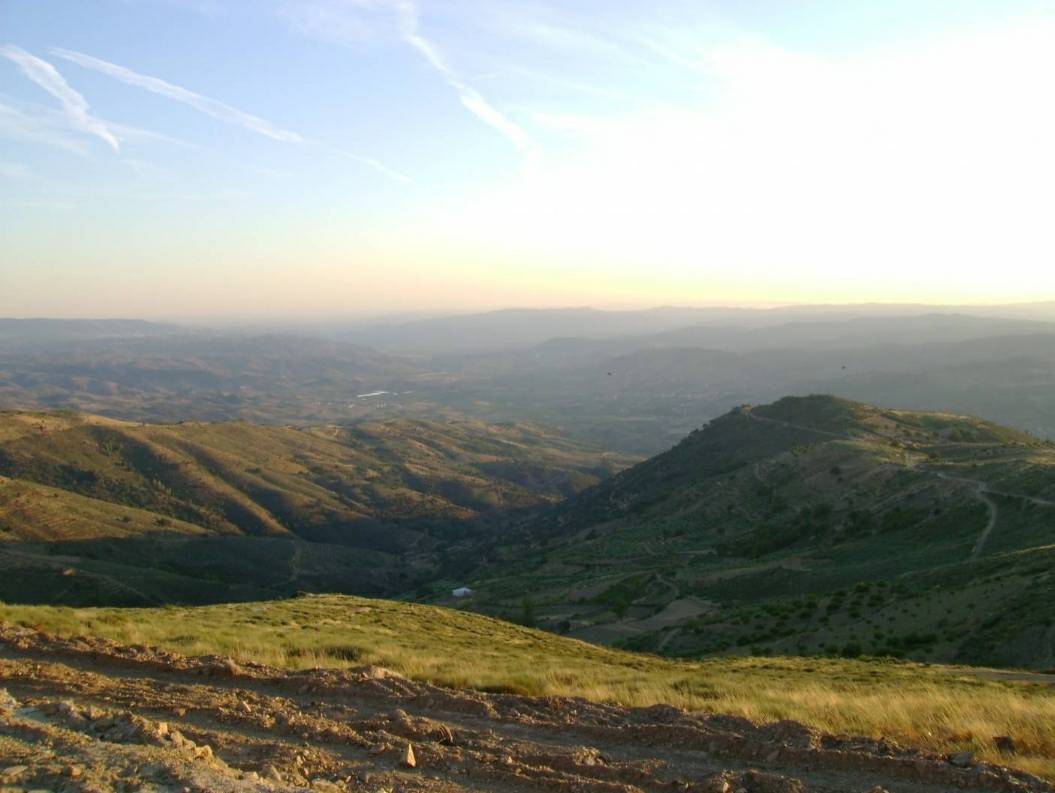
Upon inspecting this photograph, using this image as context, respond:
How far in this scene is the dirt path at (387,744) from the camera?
5945mm

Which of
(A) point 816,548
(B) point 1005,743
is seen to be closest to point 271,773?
(B) point 1005,743

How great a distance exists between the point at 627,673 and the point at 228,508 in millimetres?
90510

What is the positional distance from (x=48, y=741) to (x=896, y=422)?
81613 mm

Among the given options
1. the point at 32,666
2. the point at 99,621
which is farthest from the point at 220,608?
the point at 32,666

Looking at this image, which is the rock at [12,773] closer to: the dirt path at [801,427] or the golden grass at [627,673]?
the golden grass at [627,673]

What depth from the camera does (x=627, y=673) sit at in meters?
13.5

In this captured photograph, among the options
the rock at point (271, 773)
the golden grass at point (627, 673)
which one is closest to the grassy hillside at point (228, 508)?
the golden grass at point (627, 673)

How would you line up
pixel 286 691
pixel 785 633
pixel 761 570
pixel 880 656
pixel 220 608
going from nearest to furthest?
pixel 286 691 < pixel 880 656 < pixel 220 608 < pixel 785 633 < pixel 761 570

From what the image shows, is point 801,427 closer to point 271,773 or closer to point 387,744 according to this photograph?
point 387,744

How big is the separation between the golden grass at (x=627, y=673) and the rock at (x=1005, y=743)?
0.08m

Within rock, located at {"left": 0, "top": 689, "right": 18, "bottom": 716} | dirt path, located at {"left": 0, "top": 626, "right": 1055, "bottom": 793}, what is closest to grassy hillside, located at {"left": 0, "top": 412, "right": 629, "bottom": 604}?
rock, located at {"left": 0, "top": 689, "right": 18, "bottom": 716}

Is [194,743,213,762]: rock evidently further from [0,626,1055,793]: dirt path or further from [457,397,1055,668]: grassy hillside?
[457,397,1055,668]: grassy hillside

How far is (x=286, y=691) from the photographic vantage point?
30.2 feet

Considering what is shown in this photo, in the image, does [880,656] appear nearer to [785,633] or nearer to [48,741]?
[785,633]
